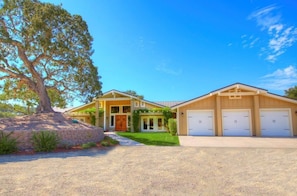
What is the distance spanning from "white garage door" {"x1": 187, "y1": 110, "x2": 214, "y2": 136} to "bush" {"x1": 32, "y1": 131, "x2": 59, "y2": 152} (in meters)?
11.4

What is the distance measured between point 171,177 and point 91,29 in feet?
46.0

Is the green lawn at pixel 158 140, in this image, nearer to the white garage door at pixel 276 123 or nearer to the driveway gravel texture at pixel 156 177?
the driveway gravel texture at pixel 156 177

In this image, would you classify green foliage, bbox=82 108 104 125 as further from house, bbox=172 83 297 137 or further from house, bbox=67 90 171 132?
house, bbox=172 83 297 137

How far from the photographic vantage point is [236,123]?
17266 mm

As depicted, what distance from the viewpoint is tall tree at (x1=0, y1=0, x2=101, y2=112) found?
40.2 ft

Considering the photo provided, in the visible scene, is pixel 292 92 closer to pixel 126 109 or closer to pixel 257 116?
pixel 257 116

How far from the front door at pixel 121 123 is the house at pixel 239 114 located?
8.53 meters

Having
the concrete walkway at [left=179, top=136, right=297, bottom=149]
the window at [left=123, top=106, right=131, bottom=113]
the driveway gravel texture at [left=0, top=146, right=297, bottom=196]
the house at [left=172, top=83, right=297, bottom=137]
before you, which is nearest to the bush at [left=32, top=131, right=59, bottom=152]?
the driveway gravel texture at [left=0, top=146, right=297, bottom=196]

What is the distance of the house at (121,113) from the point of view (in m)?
23.5

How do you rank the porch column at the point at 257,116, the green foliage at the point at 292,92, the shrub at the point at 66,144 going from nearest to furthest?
the shrub at the point at 66,144
the porch column at the point at 257,116
the green foliage at the point at 292,92

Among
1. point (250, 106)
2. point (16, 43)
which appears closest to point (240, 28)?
point (250, 106)

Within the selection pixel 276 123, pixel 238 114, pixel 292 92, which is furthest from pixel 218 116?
pixel 292 92

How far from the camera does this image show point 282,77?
2047cm

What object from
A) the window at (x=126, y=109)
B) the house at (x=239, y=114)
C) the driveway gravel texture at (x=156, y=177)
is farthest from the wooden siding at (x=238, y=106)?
the driveway gravel texture at (x=156, y=177)
